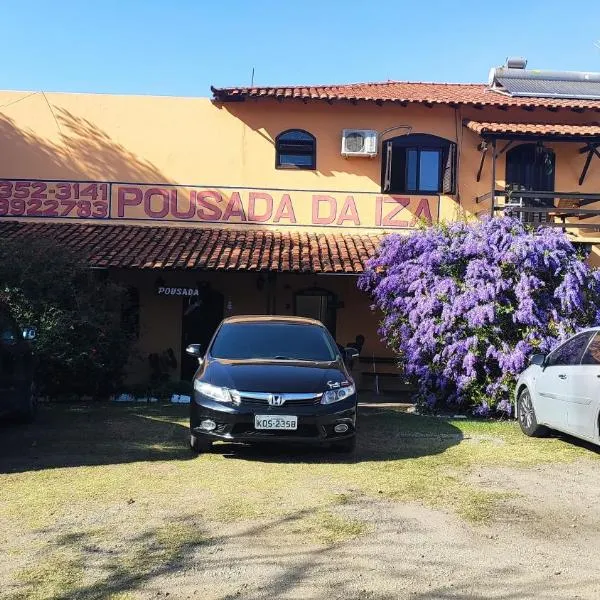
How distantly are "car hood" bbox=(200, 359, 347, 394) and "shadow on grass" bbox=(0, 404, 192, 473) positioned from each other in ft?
3.22

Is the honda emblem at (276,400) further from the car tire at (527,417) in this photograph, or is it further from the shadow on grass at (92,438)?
the car tire at (527,417)

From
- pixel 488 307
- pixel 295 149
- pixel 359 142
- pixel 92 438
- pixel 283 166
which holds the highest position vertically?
pixel 359 142

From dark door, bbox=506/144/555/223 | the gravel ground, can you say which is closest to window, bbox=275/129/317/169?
dark door, bbox=506/144/555/223

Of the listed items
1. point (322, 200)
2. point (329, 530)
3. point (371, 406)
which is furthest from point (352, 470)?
point (322, 200)

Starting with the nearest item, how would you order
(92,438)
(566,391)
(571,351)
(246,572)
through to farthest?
1. (246,572)
2. (566,391)
3. (571,351)
4. (92,438)

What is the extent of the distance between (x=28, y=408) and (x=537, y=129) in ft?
37.9

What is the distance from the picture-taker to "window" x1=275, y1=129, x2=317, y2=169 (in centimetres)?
1524

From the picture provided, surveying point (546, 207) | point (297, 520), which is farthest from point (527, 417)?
point (546, 207)

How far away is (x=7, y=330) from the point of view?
8.24 metres

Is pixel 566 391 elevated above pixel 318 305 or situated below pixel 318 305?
below

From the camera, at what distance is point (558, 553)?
4293 millimetres

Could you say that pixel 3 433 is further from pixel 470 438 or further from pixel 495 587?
pixel 495 587

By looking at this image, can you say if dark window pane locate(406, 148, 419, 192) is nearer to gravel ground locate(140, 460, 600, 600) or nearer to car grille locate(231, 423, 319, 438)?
car grille locate(231, 423, 319, 438)

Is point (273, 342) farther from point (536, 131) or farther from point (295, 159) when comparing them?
point (536, 131)
